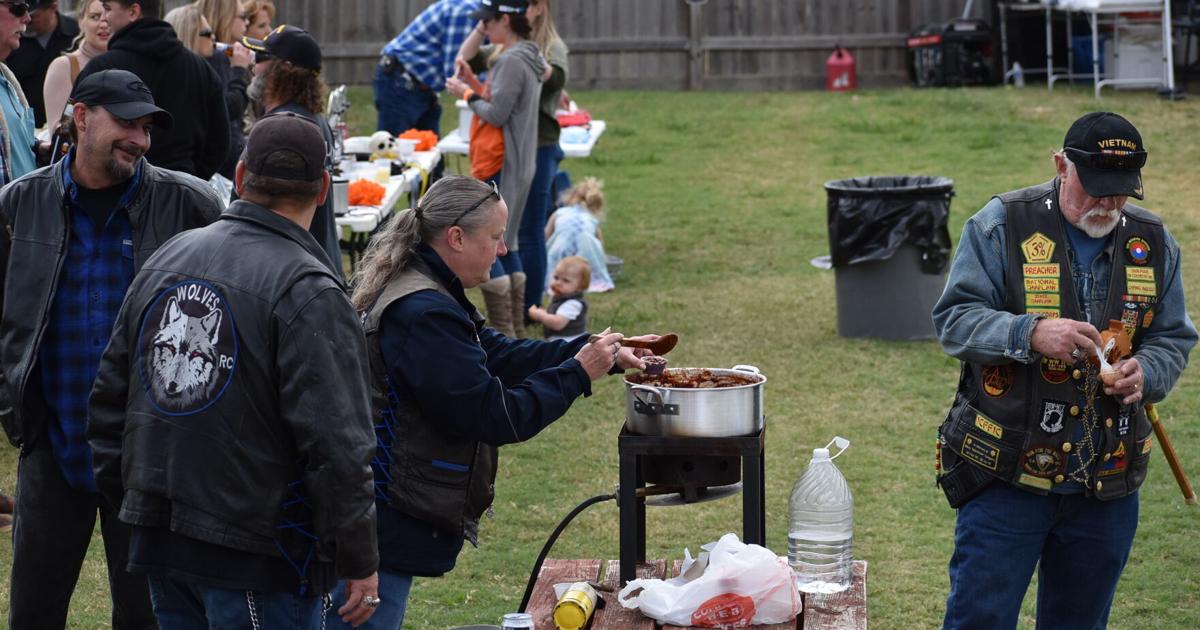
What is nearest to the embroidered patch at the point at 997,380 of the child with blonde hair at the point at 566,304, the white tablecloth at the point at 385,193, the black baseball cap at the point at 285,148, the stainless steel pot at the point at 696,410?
the stainless steel pot at the point at 696,410

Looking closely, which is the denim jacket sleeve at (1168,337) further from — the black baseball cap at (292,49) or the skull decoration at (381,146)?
the skull decoration at (381,146)

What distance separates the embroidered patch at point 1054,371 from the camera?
3807mm

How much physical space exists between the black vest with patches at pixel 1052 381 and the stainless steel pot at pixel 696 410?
601 mm

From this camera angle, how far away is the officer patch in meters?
3.81

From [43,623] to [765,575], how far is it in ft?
6.72

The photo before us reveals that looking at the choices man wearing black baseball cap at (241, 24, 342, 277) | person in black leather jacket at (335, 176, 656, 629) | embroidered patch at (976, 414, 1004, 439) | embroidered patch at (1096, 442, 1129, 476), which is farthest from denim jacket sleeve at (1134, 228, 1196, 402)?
man wearing black baseball cap at (241, 24, 342, 277)

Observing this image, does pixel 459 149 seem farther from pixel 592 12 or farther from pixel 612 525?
pixel 592 12

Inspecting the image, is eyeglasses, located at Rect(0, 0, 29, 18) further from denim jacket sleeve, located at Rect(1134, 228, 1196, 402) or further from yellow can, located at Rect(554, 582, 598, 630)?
denim jacket sleeve, located at Rect(1134, 228, 1196, 402)

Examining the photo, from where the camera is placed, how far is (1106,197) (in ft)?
12.3

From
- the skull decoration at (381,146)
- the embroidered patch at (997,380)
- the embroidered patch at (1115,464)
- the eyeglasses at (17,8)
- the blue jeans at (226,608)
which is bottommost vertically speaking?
the blue jeans at (226,608)

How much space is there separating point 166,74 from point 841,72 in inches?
591

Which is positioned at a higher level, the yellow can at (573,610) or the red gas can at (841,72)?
the red gas can at (841,72)

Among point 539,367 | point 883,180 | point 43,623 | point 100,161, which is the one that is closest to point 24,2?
point 100,161

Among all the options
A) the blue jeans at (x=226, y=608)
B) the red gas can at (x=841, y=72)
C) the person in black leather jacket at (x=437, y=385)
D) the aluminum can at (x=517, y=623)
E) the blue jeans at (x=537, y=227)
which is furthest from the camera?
the red gas can at (x=841, y=72)
